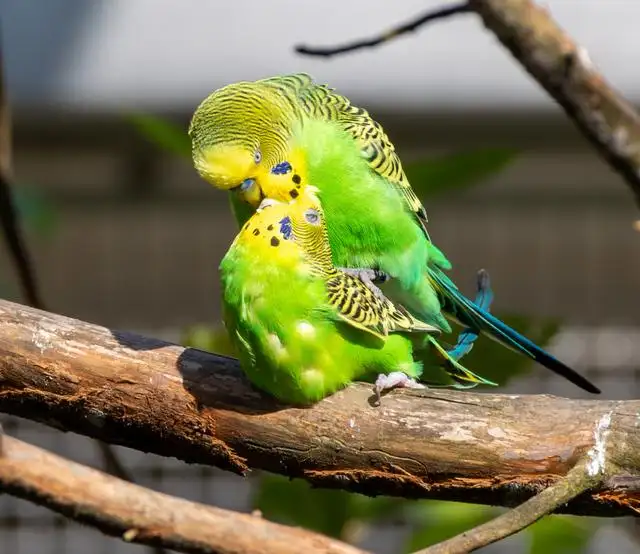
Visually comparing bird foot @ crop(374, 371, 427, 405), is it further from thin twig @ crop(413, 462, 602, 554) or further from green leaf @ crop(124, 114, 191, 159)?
green leaf @ crop(124, 114, 191, 159)

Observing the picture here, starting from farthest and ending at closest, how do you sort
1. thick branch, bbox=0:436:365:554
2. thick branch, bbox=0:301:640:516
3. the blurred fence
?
1. the blurred fence
2. thick branch, bbox=0:301:640:516
3. thick branch, bbox=0:436:365:554

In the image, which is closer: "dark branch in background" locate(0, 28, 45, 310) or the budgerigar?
the budgerigar

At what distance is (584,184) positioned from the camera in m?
3.00

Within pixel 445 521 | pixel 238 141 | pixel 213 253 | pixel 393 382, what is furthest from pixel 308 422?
pixel 213 253

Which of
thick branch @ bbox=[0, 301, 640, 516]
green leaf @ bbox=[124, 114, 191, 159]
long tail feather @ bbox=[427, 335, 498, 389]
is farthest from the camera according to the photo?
green leaf @ bbox=[124, 114, 191, 159]

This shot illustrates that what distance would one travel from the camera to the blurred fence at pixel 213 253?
2977 millimetres

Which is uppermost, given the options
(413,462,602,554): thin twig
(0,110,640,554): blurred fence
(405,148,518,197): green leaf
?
(405,148,518,197): green leaf

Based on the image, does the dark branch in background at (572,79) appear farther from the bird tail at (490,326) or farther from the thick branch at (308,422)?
the thick branch at (308,422)

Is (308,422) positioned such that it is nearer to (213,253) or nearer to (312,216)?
(312,216)

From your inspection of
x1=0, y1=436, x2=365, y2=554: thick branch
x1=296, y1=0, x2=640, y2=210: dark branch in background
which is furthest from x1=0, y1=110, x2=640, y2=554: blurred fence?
x1=0, y1=436, x2=365, y2=554: thick branch

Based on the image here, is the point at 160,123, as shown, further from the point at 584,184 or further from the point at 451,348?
the point at 584,184

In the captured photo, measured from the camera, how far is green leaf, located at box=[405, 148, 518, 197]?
4.65 feet

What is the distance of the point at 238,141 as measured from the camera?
3.54 ft

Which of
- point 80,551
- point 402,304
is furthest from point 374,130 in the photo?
point 80,551
